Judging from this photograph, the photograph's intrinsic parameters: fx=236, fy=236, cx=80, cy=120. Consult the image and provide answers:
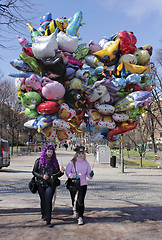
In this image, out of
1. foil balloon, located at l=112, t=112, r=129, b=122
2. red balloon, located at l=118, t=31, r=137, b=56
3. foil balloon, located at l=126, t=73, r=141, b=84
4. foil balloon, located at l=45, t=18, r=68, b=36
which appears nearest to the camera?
foil balloon, located at l=126, t=73, r=141, b=84

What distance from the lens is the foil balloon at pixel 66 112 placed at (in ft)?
17.7

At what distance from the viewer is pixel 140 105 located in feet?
18.1

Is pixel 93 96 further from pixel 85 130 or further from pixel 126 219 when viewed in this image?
pixel 126 219

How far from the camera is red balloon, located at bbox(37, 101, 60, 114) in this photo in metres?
5.31

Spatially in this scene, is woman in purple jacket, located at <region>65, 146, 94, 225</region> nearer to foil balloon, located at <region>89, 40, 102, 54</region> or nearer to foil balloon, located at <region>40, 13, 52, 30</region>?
foil balloon, located at <region>89, 40, 102, 54</region>

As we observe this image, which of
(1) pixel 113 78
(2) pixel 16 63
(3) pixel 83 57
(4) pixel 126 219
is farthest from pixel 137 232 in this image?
(2) pixel 16 63

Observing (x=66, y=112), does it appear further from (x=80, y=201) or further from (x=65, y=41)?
(x=80, y=201)

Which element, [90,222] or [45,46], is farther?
[90,222]

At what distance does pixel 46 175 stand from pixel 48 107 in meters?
1.59

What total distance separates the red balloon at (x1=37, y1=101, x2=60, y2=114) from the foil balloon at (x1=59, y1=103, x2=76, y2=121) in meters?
0.11

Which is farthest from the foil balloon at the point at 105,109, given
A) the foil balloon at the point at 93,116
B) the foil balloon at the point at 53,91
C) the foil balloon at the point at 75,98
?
the foil balloon at the point at 53,91

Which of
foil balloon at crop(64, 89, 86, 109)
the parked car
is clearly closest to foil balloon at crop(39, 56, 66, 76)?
foil balloon at crop(64, 89, 86, 109)

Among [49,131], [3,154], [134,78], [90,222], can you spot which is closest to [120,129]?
[134,78]

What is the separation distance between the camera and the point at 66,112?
5402 millimetres
